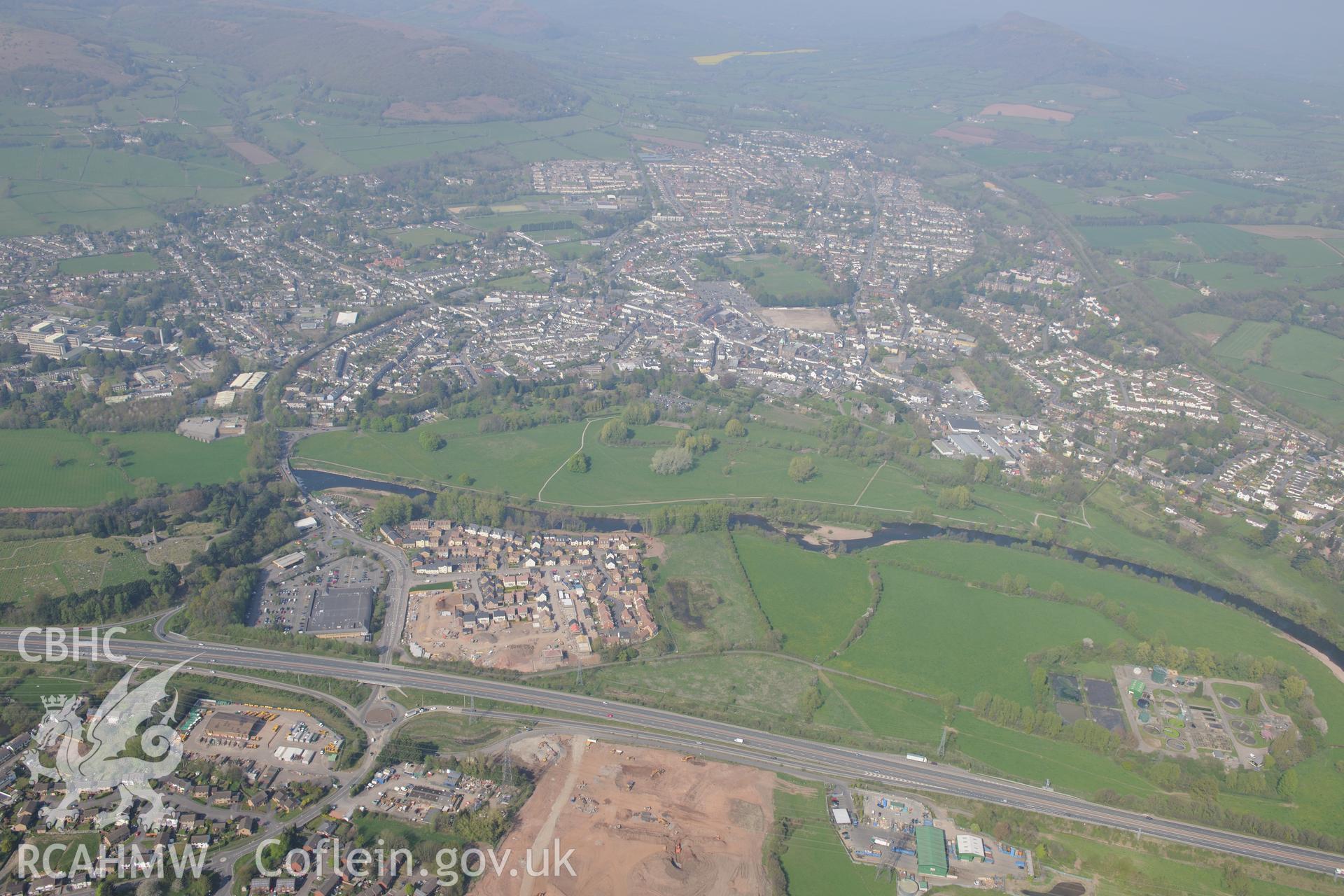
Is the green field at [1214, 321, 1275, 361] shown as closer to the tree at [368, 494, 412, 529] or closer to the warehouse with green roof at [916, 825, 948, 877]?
the warehouse with green roof at [916, 825, 948, 877]

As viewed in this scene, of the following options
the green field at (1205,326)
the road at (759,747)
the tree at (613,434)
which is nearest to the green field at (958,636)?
the road at (759,747)

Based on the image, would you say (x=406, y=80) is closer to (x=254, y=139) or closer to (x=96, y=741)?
(x=254, y=139)

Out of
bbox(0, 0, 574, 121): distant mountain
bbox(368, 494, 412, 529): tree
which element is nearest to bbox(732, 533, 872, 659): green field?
bbox(368, 494, 412, 529): tree

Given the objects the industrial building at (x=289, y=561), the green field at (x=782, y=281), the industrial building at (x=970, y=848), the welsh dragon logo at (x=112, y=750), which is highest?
the industrial building at (x=970, y=848)

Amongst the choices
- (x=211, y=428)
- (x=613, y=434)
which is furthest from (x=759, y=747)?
(x=211, y=428)

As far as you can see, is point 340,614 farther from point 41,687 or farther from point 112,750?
point 41,687

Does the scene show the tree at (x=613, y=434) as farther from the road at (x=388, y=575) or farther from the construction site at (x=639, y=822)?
the construction site at (x=639, y=822)

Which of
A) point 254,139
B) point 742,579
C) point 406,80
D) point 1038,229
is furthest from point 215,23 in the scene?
point 742,579
